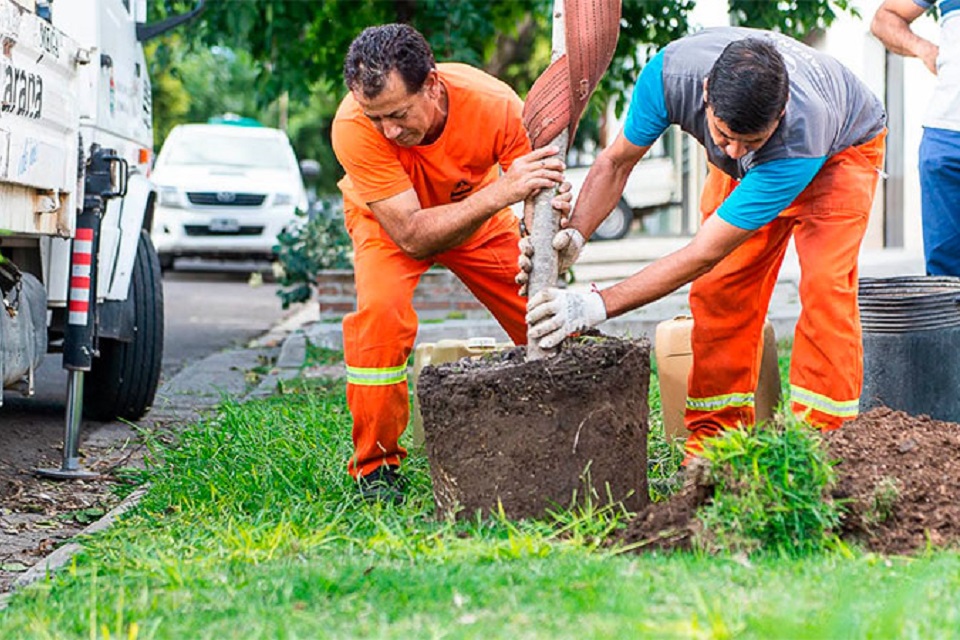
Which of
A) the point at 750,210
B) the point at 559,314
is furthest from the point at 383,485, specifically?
the point at 750,210

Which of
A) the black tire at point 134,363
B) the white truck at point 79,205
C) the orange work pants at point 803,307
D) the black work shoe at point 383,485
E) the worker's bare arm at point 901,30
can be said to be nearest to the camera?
the black work shoe at point 383,485

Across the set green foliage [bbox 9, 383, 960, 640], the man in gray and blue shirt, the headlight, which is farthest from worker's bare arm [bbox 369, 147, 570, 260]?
the headlight

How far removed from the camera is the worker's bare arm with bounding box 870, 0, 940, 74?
586 centimetres

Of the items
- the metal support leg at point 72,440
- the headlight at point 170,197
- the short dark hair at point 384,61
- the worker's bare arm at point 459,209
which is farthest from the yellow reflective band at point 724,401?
the headlight at point 170,197

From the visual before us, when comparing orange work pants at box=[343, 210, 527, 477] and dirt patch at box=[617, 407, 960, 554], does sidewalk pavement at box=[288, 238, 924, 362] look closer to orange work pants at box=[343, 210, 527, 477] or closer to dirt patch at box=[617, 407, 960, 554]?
orange work pants at box=[343, 210, 527, 477]

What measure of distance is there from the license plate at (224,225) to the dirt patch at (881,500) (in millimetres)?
13571

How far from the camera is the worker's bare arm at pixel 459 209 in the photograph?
14.1 feet

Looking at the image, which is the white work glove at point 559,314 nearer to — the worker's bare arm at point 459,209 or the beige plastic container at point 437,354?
the worker's bare arm at point 459,209

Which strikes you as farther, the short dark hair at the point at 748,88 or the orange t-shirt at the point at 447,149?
the orange t-shirt at the point at 447,149

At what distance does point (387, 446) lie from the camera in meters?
4.70

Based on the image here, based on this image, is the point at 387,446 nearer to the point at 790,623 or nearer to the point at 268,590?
the point at 268,590

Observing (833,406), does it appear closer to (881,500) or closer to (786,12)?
(881,500)

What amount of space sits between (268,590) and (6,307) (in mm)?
2466

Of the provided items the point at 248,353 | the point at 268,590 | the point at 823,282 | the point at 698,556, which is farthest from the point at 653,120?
the point at 248,353
